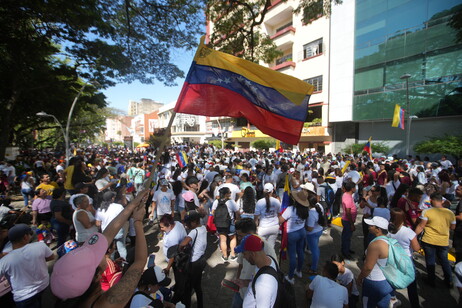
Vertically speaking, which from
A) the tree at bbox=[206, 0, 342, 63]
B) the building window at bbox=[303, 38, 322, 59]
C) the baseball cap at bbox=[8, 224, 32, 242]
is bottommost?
the baseball cap at bbox=[8, 224, 32, 242]

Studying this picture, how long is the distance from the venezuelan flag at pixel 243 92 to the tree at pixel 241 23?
15.1 feet

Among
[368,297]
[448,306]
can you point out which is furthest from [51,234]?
[448,306]

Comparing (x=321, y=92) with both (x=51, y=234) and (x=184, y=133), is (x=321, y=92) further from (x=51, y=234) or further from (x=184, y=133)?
(x=184, y=133)

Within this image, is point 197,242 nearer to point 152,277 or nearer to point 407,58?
point 152,277

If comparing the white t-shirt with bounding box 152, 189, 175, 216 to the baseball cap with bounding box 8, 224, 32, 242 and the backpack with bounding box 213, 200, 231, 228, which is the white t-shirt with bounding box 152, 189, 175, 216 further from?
the baseball cap with bounding box 8, 224, 32, 242

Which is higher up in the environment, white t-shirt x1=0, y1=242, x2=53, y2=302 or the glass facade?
the glass facade

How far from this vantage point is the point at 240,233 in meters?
2.80

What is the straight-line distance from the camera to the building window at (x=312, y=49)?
943 inches

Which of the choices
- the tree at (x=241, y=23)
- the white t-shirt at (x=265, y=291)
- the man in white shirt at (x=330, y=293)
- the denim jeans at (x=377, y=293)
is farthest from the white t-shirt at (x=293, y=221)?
the tree at (x=241, y=23)

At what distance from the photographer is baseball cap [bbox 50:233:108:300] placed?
47.6 inches

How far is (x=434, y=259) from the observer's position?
372 cm

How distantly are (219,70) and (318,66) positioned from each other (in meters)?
24.8

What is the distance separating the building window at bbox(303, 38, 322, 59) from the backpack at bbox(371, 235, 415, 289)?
25708 millimetres

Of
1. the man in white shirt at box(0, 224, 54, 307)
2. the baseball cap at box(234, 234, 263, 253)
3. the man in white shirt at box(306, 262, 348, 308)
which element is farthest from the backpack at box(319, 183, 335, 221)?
the man in white shirt at box(0, 224, 54, 307)
